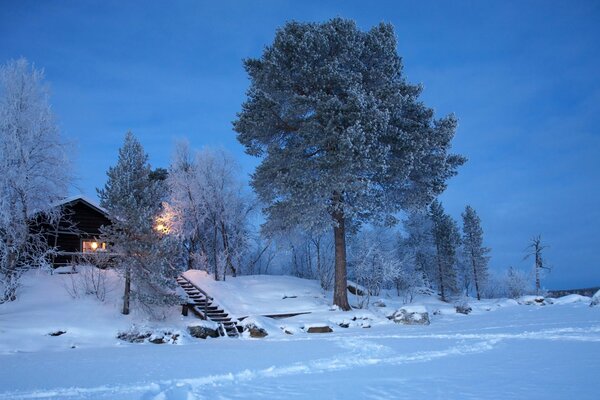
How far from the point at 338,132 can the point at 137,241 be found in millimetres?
10409

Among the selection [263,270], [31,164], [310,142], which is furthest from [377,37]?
[263,270]

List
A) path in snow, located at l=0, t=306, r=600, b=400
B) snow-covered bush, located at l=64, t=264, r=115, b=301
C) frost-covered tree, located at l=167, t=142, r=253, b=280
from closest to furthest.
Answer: path in snow, located at l=0, t=306, r=600, b=400
snow-covered bush, located at l=64, t=264, r=115, b=301
frost-covered tree, located at l=167, t=142, r=253, b=280

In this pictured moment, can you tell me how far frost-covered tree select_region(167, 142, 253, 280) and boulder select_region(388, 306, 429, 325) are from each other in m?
12.9

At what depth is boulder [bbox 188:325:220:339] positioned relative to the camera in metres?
16.4

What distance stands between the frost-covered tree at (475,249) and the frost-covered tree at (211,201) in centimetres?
2593

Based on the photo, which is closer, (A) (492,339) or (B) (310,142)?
(A) (492,339)

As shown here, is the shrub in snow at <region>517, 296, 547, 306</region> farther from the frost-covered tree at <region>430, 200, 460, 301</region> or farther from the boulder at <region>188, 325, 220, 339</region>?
the boulder at <region>188, 325, 220, 339</region>

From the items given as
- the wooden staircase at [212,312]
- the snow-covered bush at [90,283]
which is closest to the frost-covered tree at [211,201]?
the wooden staircase at [212,312]

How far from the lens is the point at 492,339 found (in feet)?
39.6

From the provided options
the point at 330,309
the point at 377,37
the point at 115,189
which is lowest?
the point at 330,309

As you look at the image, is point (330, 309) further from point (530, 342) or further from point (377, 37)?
point (377, 37)

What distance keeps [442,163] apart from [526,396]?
17.2 meters

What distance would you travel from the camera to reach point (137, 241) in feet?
56.7

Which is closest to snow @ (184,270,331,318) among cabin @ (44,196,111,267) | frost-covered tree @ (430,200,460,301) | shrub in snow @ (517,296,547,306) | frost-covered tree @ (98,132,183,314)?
frost-covered tree @ (98,132,183,314)
